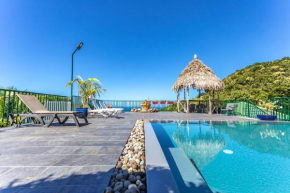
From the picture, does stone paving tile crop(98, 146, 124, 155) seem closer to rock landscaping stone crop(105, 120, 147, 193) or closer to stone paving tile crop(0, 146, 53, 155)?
rock landscaping stone crop(105, 120, 147, 193)

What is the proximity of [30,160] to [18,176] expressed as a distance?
399 millimetres

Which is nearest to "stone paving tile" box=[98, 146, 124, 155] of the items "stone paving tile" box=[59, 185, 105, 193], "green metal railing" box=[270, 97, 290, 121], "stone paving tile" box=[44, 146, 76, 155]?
"stone paving tile" box=[44, 146, 76, 155]

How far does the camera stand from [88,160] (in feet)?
5.40

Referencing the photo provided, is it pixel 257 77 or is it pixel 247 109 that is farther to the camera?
pixel 257 77

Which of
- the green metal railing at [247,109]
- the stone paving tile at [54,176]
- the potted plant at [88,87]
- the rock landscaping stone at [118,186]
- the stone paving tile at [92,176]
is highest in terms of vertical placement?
the potted plant at [88,87]

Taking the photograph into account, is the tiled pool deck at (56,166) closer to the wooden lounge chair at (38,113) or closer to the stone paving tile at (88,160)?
the stone paving tile at (88,160)

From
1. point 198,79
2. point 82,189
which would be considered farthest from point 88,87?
point 198,79

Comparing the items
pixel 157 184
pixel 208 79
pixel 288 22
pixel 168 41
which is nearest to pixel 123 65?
pixel 168 41

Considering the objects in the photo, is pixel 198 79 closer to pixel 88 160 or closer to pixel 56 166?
pixel 88 160

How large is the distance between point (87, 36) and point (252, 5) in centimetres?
1504

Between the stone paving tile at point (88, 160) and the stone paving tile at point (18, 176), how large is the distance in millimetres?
206

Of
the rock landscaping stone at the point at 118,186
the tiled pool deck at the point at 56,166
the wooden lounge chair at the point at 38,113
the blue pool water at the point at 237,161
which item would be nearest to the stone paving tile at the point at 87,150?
the tiled pool deck at the point at 56,166

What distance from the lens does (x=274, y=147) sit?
9.63ft

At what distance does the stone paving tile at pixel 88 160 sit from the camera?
1561 mm
